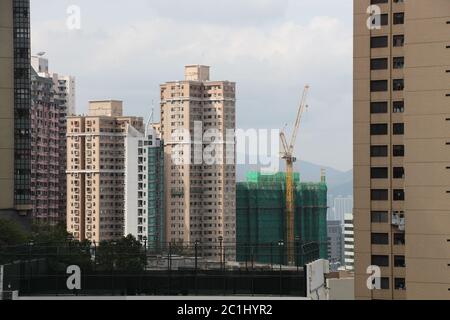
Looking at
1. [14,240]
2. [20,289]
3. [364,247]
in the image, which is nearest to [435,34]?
[364,247]

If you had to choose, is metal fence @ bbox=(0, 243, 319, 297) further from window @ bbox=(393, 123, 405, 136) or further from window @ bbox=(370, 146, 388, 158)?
window @ bbox=(393, 123, 405, 136)

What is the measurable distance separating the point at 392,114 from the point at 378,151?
20.3 inches

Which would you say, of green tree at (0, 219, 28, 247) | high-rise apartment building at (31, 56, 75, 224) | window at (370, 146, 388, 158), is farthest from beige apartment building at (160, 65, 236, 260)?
window at (370, 146, 388, 158)

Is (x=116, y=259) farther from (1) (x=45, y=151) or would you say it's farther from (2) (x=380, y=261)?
(1) (x=45, y=151)

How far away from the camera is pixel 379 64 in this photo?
12.1 meters

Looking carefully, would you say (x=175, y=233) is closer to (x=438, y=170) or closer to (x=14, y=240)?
(x=14, y=240)

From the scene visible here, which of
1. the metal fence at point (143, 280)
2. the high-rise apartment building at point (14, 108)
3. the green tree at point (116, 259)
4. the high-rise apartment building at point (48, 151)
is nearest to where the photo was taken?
the metal fence at point (143, 280)

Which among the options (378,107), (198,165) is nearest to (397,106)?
(378,107)

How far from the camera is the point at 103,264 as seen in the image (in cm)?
1512

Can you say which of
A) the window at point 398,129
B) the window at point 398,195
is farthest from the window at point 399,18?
the window at point 398,195

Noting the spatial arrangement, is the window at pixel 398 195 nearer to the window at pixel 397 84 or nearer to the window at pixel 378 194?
the window at pixel 378 194

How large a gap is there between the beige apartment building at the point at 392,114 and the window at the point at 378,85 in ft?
0.04

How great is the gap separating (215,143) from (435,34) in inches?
964

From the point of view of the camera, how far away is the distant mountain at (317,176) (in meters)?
36.0
